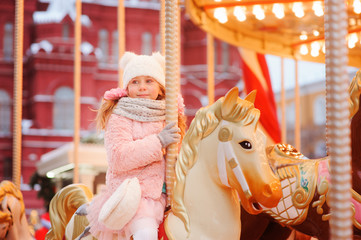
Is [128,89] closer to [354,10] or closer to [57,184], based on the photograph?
[354,10]

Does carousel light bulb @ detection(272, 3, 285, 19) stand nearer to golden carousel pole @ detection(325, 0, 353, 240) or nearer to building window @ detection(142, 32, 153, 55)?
golden carousel pole @ detection(325, 0, 353, 240)

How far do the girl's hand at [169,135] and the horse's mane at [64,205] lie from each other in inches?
29.1

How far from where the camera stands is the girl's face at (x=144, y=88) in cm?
215

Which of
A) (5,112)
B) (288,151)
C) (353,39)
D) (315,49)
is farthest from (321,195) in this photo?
(5,112)

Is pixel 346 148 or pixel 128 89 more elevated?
pixel 128 89

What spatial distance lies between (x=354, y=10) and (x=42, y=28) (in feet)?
40.9

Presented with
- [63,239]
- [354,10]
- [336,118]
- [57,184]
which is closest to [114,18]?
[57,184]

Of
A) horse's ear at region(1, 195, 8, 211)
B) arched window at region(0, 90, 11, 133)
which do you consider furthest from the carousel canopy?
arched window at region(0, 90, 11, 133)

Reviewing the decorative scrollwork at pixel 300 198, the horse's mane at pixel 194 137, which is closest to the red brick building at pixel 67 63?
the decorative scrollwork at pixel 300 198

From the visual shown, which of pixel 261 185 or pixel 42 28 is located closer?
pixel 261 185

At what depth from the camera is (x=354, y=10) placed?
3936 mm

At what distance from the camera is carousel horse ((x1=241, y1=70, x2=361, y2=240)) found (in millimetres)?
2299

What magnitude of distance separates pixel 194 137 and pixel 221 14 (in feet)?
7.84

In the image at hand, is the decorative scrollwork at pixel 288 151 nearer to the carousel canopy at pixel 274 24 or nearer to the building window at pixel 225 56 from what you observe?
the carousel canopy at pixel 274 24
